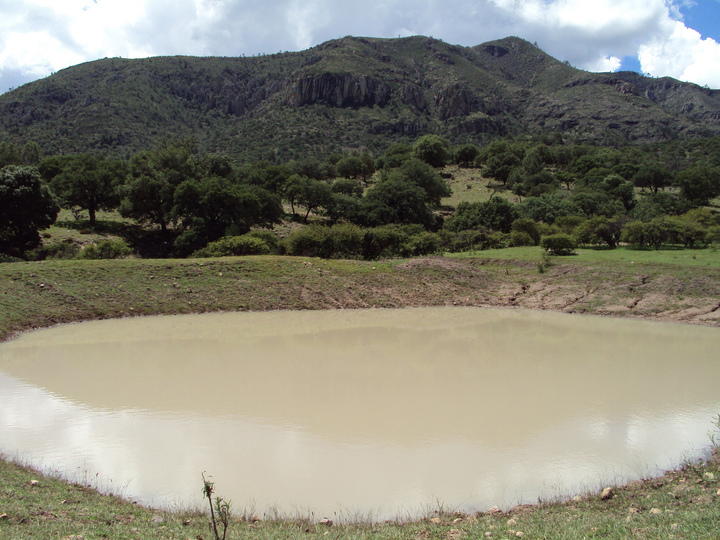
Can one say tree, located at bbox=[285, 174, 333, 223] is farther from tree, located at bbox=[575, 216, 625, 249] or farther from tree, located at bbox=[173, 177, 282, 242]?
tree, located at bbox=[575, 216, 625, 249]

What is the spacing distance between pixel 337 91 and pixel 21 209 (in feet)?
389

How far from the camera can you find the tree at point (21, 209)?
31.8 meters

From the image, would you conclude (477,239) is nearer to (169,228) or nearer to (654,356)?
(654,356)

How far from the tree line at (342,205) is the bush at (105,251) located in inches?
13.4

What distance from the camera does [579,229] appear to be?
107 feet

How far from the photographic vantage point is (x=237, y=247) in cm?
3100

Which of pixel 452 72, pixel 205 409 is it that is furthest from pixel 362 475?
pixel 452 72

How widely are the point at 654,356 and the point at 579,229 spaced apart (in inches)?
771

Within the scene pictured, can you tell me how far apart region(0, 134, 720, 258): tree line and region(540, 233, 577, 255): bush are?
0.11 meters

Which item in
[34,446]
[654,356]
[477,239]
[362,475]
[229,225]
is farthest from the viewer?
[229,225]

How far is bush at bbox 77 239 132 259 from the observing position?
29656 millimetres

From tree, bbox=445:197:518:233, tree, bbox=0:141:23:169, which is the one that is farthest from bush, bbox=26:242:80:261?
tree, bbox=445:197:518:233

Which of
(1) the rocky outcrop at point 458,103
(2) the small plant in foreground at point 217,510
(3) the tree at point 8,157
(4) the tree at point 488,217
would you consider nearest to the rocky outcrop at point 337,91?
(1) the rocky outcrop at point 458,103

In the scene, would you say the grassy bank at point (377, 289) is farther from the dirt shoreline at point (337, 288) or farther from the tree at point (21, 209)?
the tree at point (21, 209)
